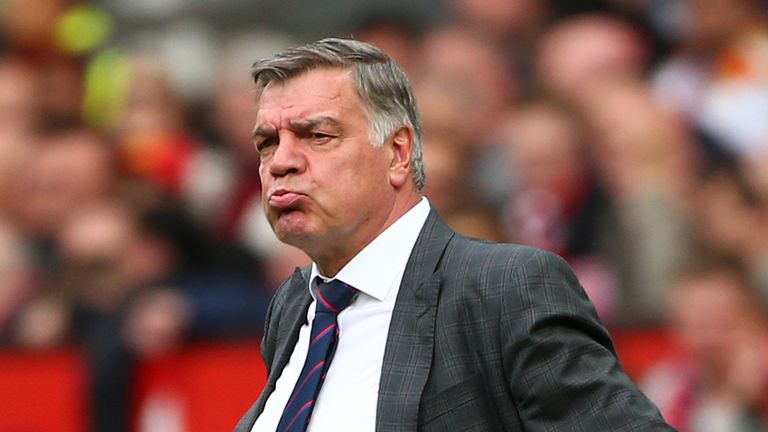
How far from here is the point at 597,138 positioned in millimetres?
5828

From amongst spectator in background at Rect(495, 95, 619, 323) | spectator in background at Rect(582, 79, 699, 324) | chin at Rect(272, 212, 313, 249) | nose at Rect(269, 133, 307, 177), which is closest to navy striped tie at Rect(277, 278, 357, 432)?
chin at Rect(272, 212, 313, 249)

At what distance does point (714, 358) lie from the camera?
546cm

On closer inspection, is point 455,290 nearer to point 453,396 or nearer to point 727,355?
point 453,396

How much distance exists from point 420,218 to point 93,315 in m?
4.21

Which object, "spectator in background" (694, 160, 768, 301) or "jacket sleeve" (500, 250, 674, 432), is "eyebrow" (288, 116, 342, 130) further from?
"spectator in background" (694, 160, 768, 301)

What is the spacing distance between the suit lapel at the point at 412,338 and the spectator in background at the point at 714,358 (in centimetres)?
330

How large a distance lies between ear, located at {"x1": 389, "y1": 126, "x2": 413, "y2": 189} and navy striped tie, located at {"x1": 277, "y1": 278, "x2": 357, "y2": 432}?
0.21 m

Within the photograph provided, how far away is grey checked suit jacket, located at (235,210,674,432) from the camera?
76.7 inches

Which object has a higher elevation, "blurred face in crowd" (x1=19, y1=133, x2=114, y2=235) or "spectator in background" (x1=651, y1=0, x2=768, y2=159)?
"spectator in background" (x1=651, y1=0, x2=768, y2=159)

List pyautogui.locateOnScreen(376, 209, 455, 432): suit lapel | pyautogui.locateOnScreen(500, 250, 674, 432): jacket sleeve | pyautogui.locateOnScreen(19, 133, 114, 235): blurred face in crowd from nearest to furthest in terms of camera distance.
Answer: pyautogui.locateOnScreen(500, 250, 674, 432): jacket sleeve
pyautogui.locateOnScreen(376, 209, 455, 432): suit lapel
pyautogui.locateOnScreen(19, 133, 114, 235): blurred face in crowd

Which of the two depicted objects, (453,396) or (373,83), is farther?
(373,83)

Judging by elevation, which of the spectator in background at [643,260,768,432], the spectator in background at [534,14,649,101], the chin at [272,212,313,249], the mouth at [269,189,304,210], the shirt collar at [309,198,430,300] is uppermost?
the spectator in background at [534,14,649,101]

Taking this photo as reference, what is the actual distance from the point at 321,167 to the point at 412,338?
34 cm

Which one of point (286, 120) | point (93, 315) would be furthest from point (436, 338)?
point (93, 315)
